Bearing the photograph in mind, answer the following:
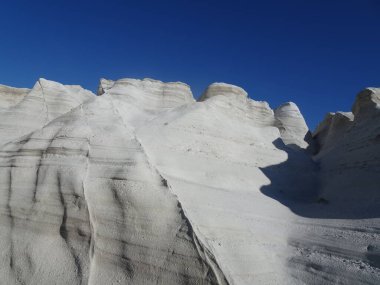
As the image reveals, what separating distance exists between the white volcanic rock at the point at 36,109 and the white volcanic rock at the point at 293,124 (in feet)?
34.7

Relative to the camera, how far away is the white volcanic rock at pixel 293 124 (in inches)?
699

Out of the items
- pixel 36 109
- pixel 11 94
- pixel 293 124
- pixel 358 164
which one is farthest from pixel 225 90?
pixel 11 94

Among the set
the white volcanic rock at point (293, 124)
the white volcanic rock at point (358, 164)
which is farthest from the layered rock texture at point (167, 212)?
the white volcanic rock at point (293, 124)

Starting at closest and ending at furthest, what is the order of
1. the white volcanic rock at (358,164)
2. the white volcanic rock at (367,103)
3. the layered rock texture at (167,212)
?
1. the layered rock texture at (167,212)
2. the white volcanic rock at (358,164)
3. the white volcanic rock at (367,103)

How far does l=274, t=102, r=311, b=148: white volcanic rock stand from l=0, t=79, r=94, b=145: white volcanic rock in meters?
10.6

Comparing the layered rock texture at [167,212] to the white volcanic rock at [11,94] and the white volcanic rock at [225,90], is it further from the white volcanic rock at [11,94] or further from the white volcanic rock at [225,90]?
the white volcanic rock at [11,94]

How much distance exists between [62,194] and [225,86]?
13.4 metres

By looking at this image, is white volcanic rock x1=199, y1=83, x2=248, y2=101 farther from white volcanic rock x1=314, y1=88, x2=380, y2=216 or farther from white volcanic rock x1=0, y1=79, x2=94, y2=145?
white volcanic rock x1=0, y1=79, x2=94, y2=145

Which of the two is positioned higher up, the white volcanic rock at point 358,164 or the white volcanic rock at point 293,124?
the white volcanic rock at point 293,124

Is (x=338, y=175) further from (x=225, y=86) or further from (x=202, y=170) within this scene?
(x=225, y=86)

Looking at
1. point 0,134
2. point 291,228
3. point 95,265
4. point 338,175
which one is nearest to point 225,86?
point 338,175

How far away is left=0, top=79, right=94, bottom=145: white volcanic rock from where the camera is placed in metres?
14.5

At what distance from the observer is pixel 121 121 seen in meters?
7.95

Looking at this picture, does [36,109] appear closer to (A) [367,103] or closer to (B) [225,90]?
(B) [225,90]
